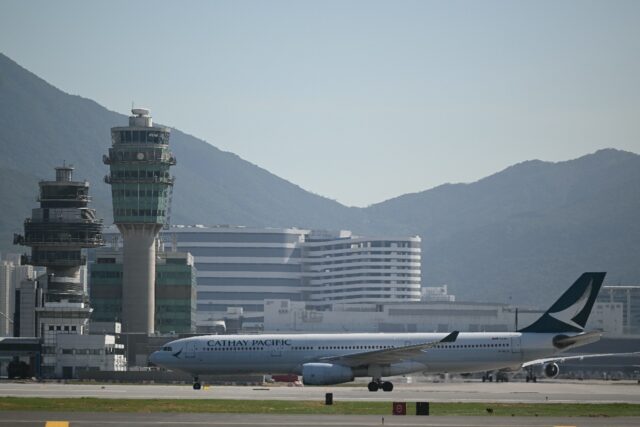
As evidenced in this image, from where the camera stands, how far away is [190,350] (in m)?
97.8

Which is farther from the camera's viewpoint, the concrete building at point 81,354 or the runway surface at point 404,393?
the concrete building at point 81,354

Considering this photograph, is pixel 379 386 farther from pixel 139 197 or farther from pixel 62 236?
pixel 139 197

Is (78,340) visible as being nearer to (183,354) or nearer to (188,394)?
(183,354)

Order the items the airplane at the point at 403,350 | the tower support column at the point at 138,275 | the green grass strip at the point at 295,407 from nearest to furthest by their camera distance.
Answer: the green grass strip at the point at 295,407, the airplane at the point at 403,350, the tower support column at the point at 138,275

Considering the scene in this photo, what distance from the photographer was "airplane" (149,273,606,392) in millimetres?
92312

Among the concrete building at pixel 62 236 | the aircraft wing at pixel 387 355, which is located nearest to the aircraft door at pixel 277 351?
the aircraft wing at pixel 387 355

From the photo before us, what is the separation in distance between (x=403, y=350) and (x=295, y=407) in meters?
25.1

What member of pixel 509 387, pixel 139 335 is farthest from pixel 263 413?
pixel 139 335

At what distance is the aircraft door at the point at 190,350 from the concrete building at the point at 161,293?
307 feet

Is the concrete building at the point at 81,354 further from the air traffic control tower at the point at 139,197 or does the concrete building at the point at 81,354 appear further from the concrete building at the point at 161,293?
the concrete building at the point at 161,293

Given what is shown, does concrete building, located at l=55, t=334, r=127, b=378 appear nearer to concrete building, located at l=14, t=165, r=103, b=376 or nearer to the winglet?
concrete building, located at l=14, t=165, r=103, b=376

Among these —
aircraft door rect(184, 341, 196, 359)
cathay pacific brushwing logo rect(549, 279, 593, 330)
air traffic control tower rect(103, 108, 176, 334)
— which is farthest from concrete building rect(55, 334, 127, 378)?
cathay pacific brushwing logo rect(549, 279, 593, 330)

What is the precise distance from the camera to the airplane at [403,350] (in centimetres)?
9231

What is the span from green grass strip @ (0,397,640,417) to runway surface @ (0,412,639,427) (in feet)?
13.3
